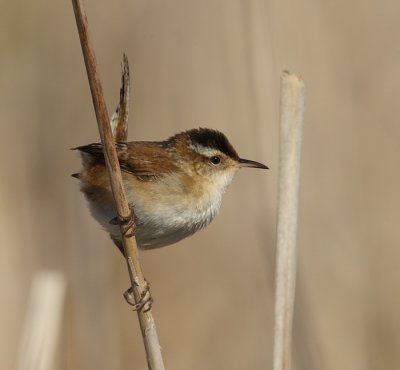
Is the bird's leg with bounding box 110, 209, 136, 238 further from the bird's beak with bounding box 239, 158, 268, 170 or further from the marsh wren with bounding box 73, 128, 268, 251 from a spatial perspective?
the bird's beak with bounding box 239, 158, 268, 170

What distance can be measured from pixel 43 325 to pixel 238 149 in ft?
6.13

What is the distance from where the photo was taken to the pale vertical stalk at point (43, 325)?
2496mm

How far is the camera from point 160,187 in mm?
2713

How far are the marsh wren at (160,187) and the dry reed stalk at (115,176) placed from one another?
460mm

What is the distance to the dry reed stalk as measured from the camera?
1.70 m

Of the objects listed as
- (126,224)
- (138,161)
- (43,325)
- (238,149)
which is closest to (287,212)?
(126,224)

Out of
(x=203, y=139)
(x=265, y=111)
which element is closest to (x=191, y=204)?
(x=203, y=139)

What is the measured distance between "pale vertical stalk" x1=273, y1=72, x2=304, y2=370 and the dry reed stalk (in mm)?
391

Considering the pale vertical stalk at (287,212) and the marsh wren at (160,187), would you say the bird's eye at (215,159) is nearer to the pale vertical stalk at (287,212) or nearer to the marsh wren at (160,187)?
the marsh wren at (160,187)

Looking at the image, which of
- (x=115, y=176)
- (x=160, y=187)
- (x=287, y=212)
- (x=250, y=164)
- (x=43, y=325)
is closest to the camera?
(x=115, y=176)

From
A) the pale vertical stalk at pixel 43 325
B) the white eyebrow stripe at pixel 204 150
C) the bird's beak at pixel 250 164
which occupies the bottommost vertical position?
the pale vertical stalk at pixel 43 325

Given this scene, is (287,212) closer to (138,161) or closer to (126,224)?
(126,224)

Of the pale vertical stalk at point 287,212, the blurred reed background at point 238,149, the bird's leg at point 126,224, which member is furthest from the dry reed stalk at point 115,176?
the blurred reed background at point 238,149

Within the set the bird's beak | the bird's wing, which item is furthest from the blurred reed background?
the bird's wing
